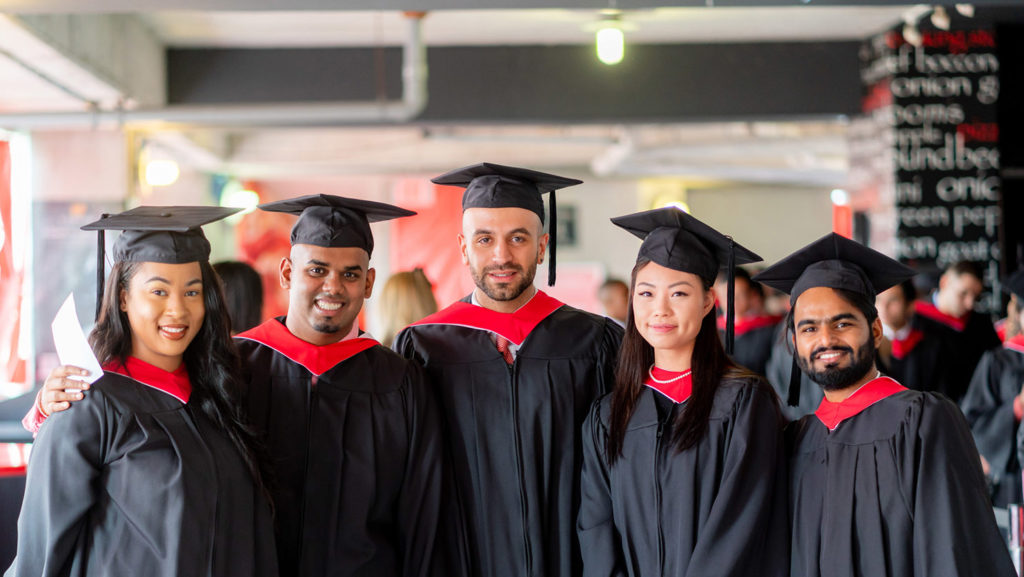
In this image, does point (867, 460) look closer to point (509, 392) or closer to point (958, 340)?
point (509, 392)

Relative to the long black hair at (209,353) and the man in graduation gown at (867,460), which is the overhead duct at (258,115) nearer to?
the long black hair at (209,353)

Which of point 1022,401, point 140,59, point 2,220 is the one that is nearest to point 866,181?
point 1022,401

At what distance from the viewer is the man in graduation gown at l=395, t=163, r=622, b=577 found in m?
2.77

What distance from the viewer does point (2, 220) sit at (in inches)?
283

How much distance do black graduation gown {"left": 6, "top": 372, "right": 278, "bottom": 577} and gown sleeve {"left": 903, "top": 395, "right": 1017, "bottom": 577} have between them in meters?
1.58

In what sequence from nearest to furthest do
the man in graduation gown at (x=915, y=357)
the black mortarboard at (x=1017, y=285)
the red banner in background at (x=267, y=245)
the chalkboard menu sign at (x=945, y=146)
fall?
1. the black mortarboard at (x=1017, y=285)
2. the man in graduation gown at (x=915, y=357)
3. the chalkboard menu sign at (x=945, y=146)
4. the red banner in background at (x=267, y=245)

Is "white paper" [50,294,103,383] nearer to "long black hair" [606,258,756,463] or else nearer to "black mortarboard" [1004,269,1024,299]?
"long black hair" [606,258,756,463]

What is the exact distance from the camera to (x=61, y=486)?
6.85 feet

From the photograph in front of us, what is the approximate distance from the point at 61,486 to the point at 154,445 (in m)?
0.20

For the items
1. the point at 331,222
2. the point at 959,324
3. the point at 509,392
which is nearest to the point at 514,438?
the point at 509,392

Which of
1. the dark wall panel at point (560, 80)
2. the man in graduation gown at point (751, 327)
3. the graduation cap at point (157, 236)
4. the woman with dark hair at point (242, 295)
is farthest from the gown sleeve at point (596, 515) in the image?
the dark wall panel at point (560, 80)

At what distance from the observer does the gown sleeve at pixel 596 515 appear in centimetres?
258

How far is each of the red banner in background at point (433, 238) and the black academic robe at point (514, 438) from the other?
9168mm

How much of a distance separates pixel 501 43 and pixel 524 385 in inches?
205
